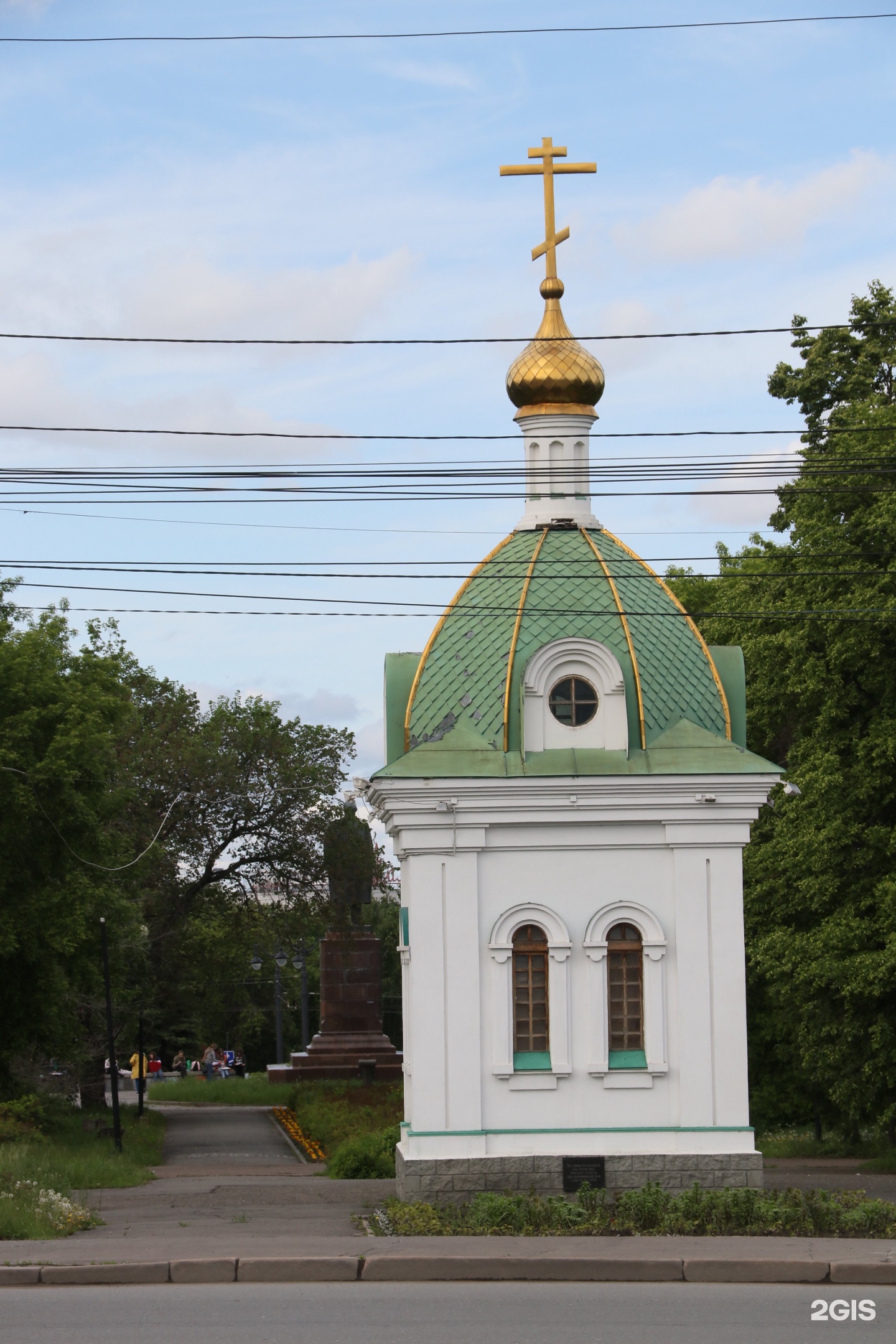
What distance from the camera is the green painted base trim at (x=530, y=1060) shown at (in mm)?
15305

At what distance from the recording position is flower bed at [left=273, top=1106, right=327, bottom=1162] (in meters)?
23.5

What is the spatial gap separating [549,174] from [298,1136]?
50.4ft

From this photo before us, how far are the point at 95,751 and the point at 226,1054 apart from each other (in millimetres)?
31311

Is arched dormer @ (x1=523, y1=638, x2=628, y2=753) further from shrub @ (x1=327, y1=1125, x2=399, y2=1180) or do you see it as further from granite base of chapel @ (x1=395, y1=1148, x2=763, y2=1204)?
shrub @ (x1=327, y1=1125, x2=399, y2=1180)

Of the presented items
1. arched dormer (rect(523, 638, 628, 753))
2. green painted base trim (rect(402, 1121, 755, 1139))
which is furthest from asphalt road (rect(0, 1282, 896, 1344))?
arched dormer (rect(523, 638, 628, 753))

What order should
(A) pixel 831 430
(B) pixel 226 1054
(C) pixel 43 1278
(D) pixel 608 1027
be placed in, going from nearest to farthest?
(C) pixel 43 1278 → (D) pixel 608 1027 → (A) pixel 831 430 → (B) pixel 226 1054

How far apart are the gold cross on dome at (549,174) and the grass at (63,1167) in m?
10.4

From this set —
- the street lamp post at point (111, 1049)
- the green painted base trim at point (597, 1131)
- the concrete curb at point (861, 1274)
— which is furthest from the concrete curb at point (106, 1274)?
the street lamp post at point (111, 1049)

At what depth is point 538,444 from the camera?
1758cm

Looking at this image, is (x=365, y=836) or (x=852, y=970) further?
(x=365, y=836)

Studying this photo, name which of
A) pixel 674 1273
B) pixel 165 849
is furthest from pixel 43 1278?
pixel 165 849

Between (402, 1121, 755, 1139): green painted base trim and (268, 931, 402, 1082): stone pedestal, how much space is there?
61.9ft

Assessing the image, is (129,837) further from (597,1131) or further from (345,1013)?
(597,1131)

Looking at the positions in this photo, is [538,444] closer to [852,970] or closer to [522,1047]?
[522,1047]
